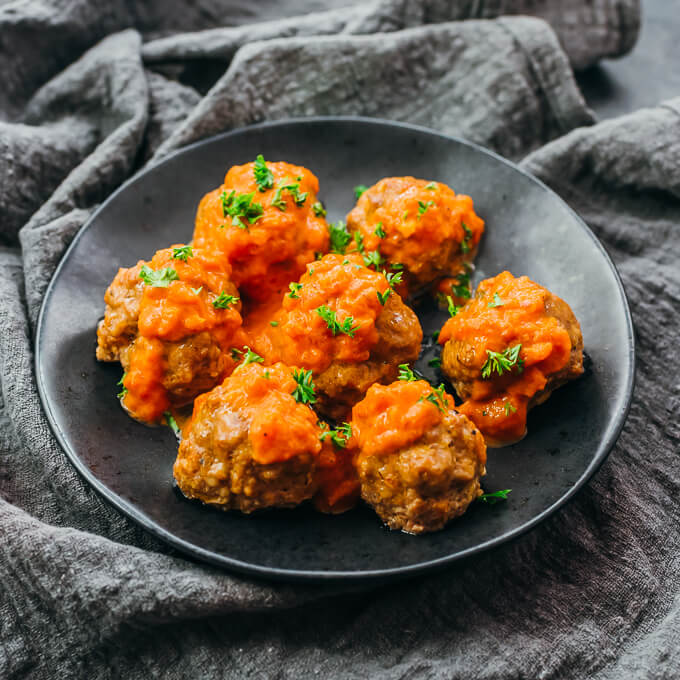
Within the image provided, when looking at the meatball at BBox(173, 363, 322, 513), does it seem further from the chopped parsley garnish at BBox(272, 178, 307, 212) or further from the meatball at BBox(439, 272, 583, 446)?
the chopped parsley garnish at BBox(272, 178, 307, 212)

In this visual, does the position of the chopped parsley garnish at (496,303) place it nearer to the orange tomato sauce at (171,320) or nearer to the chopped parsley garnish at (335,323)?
the chopped parsley garnish at (335,323)

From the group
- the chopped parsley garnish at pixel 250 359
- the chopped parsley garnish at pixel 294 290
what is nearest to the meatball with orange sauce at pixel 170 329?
the chopped parsley garnish at pixel 250 359

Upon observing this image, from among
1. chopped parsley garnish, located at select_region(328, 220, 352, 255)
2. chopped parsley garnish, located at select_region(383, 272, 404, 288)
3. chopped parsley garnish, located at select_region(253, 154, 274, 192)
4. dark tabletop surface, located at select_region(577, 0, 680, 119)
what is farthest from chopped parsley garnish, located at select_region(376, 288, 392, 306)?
dark tabletop surface, located at select_region(577, 0, 680, 119)

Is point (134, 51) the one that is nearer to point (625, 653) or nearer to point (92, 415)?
point (92, 415)

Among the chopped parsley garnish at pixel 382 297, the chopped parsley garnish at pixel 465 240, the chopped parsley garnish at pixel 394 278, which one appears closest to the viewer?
the chopped parsley garnish at pixel 382 297

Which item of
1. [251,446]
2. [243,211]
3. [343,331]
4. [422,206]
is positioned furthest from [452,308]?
[251,446]

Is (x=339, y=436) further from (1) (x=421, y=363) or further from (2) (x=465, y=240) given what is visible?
(2) (x=465, y=240)
